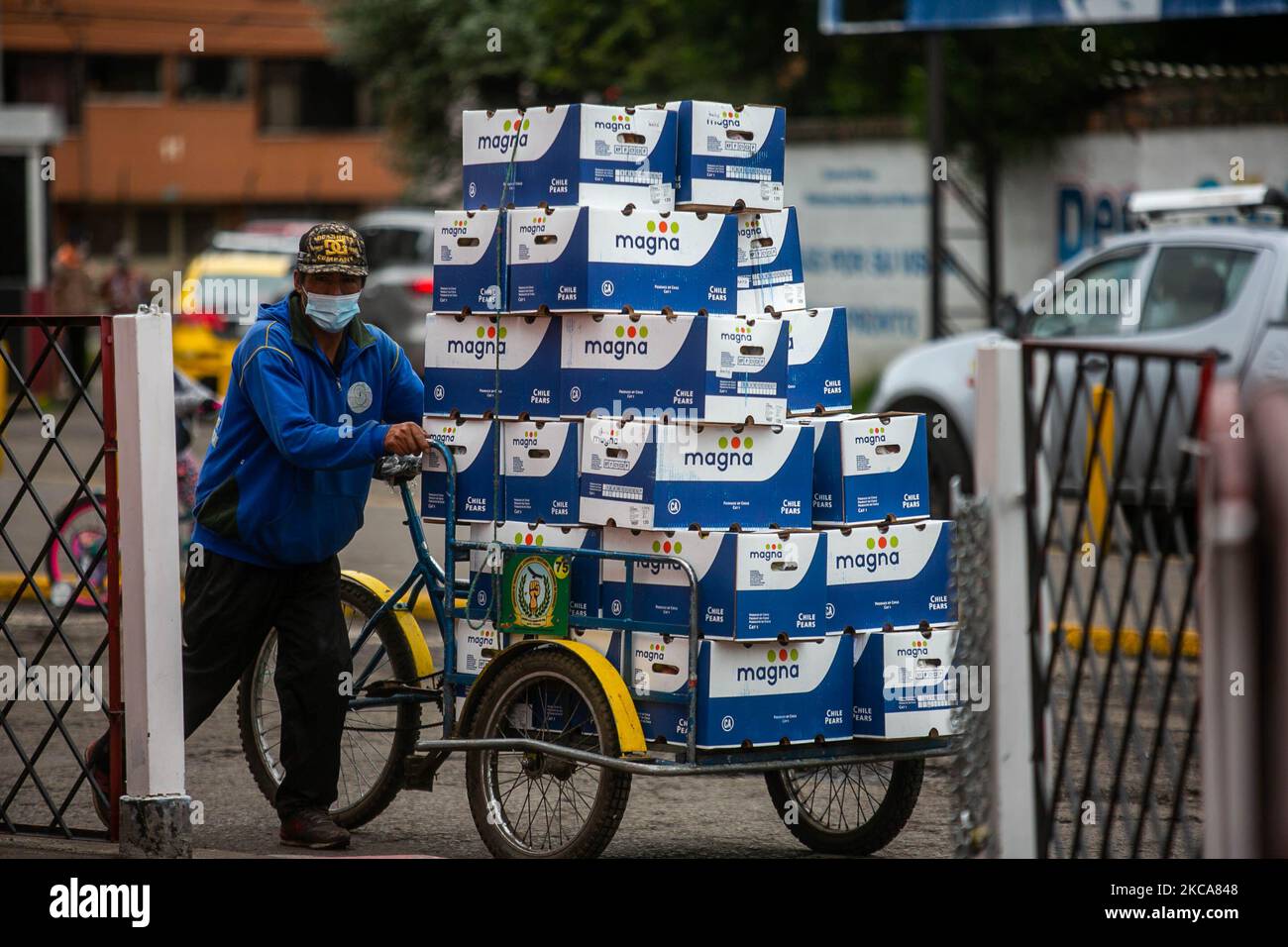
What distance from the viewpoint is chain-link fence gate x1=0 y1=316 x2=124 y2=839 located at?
5.12 m

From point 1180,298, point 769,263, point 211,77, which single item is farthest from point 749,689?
point 211,77

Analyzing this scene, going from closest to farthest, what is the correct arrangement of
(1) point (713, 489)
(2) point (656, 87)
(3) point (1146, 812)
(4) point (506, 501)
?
(3) point (1146, 812) → (1) point (713, 489) → (4) point (506, 501) → (2) point (656, 87)

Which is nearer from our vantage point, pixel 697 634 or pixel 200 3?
pixel 697 634

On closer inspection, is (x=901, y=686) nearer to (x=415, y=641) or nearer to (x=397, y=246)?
(x=415, y=641)

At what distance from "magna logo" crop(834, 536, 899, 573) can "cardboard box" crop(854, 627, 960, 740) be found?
0.20 m

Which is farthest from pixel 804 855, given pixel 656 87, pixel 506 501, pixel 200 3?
pixel 200 3

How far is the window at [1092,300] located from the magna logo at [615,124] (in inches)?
270

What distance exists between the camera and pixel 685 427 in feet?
17.7

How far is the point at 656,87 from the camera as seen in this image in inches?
985

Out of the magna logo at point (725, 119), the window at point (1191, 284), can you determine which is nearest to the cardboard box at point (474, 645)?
the magna logo at point (725, 119)

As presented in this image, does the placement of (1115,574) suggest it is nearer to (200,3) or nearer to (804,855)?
(804,855)

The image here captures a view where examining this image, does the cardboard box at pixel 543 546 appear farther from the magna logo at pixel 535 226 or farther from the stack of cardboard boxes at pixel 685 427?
the magna logo at pixel 535 226

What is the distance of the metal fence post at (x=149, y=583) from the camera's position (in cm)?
501

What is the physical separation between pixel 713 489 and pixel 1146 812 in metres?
1.91
